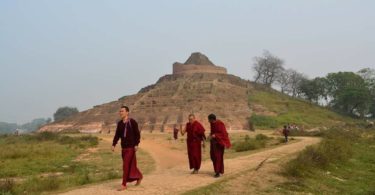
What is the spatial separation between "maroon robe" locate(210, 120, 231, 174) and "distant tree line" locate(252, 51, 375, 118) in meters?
63.2

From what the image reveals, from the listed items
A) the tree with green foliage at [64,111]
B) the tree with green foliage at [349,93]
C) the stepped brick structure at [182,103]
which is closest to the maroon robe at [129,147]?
the stepped brick structure at [182,103]

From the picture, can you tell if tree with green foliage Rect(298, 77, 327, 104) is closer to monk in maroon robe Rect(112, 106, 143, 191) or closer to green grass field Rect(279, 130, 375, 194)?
green grass field Rect(279, 130, 375, 194)

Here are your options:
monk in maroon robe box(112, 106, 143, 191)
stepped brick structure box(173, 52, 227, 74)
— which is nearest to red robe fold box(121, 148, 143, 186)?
monk in maroon robe box(112, 106, 143, 191)

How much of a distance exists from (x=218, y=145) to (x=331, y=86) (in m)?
71.0

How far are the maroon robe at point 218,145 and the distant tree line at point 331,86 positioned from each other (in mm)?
63181

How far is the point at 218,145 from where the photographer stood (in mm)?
11609

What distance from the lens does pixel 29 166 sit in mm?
19094

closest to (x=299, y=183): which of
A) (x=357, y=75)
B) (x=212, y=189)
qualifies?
(x=212, y=189)

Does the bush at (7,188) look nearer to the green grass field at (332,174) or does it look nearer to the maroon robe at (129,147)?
the maroon robe at (129,147)

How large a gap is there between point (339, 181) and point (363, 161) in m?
6.41

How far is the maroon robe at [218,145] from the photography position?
1155 centimetres

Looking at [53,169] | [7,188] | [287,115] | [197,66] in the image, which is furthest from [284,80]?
[7,188]

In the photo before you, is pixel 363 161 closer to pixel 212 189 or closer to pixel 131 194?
pixel 212 189

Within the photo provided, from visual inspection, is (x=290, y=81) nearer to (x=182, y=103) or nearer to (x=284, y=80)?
(x=284, y=80)
